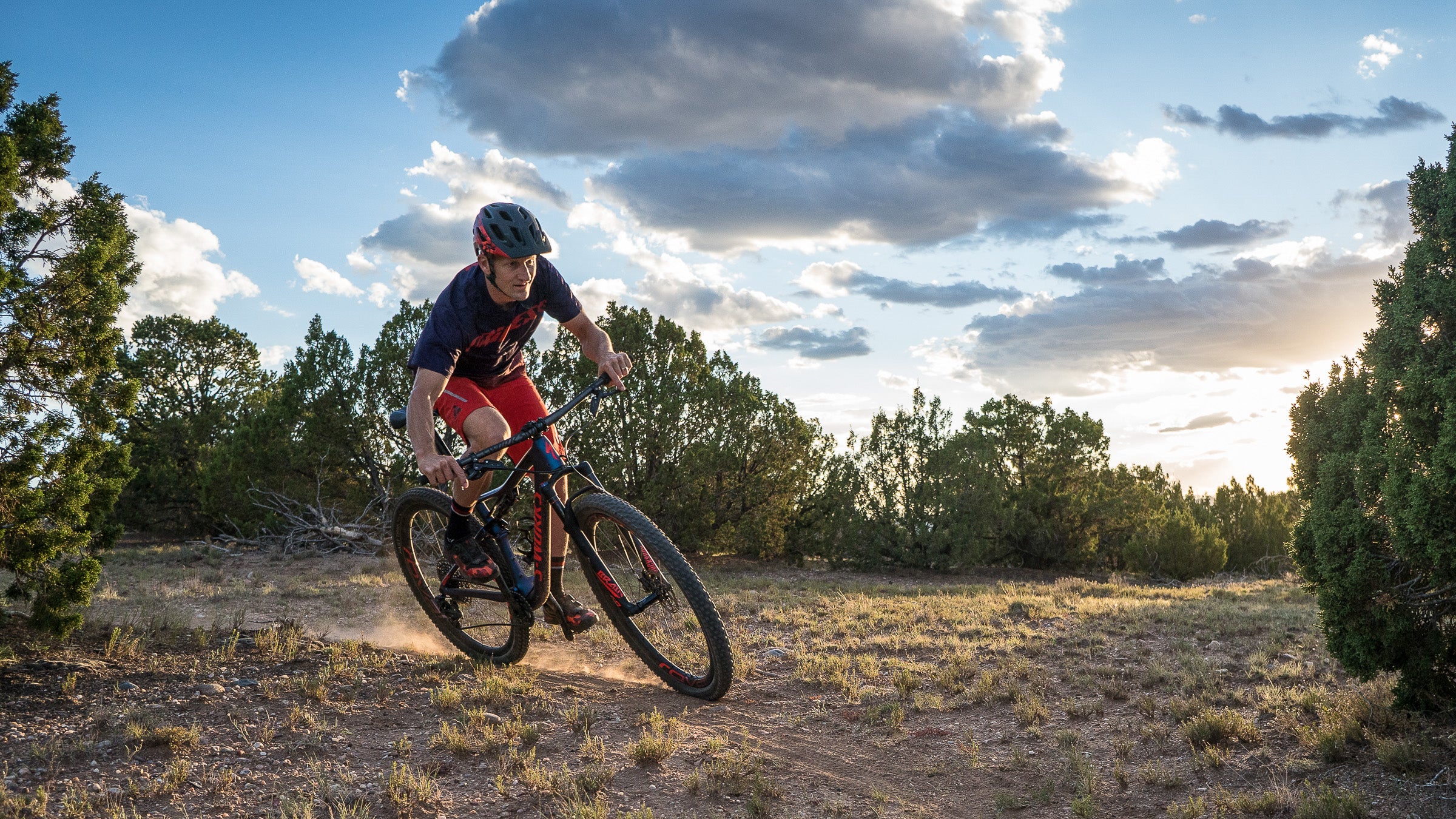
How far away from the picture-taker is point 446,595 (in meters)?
6.39

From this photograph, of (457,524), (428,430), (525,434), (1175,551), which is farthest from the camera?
(1175,551)

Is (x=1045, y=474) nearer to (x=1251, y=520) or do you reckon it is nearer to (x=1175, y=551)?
(x=1175, y=551)

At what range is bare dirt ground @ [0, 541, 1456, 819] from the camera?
3971 mm

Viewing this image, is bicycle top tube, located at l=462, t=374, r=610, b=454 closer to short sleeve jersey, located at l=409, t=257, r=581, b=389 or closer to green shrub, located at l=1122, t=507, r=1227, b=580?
short sleeve jersey, located at l=409, t=257, r=581, b=389

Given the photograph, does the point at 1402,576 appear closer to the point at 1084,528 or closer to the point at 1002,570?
the point at 1002,570

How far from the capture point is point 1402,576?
15.4 feet

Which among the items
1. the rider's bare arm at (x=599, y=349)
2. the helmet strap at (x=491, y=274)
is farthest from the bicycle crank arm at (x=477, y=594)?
the helmet strap at (x=491, y=274)

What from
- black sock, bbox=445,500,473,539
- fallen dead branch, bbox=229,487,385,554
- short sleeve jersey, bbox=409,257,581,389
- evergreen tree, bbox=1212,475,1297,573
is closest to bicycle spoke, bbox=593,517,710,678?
black sock, bbox=445,500,473,539

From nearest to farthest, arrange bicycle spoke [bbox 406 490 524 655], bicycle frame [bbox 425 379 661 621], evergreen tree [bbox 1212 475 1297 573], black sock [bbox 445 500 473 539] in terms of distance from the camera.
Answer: bicycle frame [bbox 425 379 661 621] → black sock [bbox 445 500 473 539] → bicycle spoke [bbox 406 490 524 655] → evergreen tree [bbox 1212 475 1297 573]

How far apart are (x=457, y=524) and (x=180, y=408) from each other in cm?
3001

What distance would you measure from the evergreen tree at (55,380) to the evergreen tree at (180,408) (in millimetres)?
20700

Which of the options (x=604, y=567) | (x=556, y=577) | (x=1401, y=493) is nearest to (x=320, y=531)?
(x=556, y=577)

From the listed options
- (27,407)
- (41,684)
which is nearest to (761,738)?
(41,684)

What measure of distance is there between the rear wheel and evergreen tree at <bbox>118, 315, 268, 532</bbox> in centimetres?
2109
